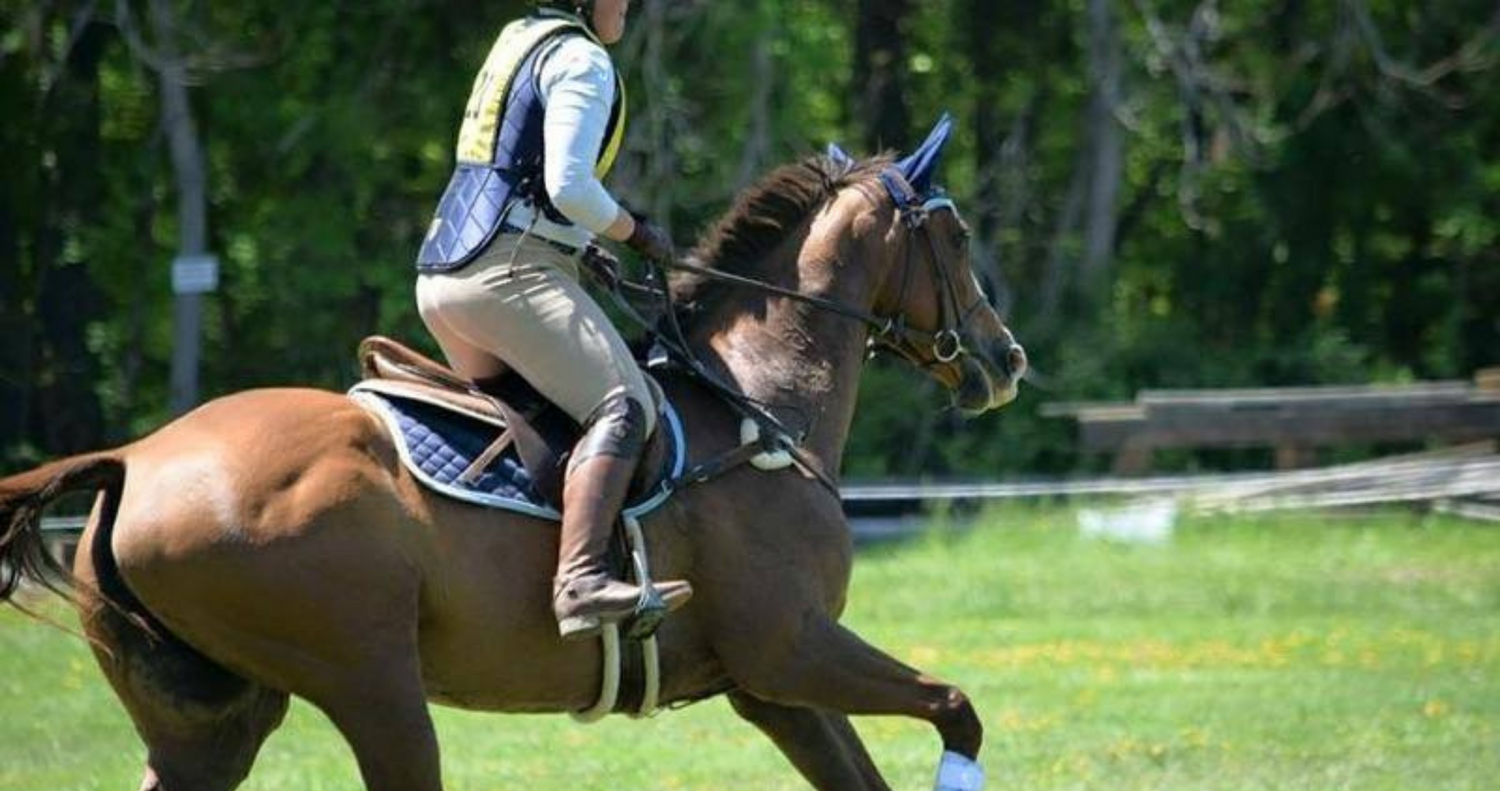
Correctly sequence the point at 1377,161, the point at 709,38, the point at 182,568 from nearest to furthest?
the point at 182,568 → the point at 709,38 → the point at 1377,161

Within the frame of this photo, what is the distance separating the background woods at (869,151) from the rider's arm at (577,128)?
15148 millimetres

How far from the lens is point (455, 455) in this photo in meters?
6.84

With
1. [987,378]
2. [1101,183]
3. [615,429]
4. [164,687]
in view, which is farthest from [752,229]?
[1101,183]

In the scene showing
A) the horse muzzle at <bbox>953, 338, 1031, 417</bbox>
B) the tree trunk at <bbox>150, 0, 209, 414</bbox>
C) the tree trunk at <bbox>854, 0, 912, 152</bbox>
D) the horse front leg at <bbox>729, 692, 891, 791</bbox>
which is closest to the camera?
the horse front leg at <bbox>729, 692, 891, 791</bbox>

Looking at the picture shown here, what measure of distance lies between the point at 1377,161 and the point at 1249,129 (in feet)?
4.37

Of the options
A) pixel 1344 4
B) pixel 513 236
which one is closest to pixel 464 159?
pixel 513 236

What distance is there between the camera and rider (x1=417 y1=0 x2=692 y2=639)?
6.76m

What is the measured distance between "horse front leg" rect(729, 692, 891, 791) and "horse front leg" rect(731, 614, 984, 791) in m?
0.27

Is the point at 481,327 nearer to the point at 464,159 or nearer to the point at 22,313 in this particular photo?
the point at 464,159

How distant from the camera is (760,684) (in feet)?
23.4

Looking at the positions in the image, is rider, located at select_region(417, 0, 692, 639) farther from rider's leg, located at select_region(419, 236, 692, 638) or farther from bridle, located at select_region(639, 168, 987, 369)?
bridle, located at select_region(639, 168, 987, 369)

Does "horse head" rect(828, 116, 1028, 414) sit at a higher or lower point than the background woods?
higher

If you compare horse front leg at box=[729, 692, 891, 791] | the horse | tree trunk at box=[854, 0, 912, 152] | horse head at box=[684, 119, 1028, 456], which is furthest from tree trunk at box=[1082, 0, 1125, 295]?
horse front leg at box=[729, 692, 891, 791]

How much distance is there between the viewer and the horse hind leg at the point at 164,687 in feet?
21.5
